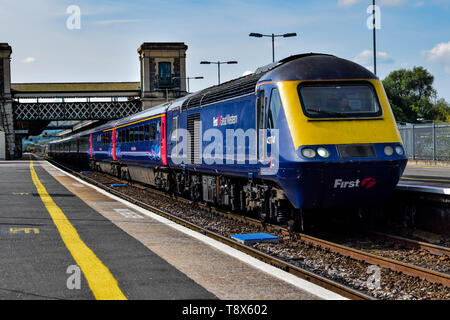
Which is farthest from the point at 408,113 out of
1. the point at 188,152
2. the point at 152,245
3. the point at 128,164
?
the point at 152,245

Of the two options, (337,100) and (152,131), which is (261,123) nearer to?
(337,100)

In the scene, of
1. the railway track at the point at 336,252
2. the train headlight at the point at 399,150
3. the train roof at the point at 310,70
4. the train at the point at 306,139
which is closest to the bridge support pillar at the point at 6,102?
the train at the point at 306,139

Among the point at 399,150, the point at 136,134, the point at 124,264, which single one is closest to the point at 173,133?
the point at 136,134

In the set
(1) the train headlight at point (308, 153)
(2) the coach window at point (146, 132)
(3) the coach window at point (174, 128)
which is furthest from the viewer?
(2) the coach window at point (146, 132)

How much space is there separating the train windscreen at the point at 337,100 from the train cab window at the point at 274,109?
44cm

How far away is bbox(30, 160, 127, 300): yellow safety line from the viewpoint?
6.41m

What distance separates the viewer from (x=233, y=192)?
1388cm

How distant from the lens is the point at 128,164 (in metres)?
27.5

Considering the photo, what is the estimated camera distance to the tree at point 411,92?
10125 cm

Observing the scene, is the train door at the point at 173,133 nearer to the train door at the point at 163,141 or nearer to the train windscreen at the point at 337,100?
the train door at the point at 163,141

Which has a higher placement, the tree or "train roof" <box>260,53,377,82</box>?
the tree

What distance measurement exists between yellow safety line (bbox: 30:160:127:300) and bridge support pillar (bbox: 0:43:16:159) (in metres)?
76.7

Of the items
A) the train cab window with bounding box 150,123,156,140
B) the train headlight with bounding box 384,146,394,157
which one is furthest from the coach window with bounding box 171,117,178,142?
the train headlight with bounding box 384,146,394,157

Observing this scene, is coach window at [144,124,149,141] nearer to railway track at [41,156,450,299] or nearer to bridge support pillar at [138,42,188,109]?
railway track at [41,156,450,299]
